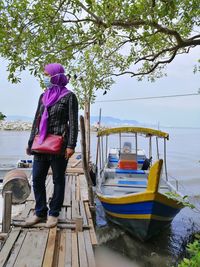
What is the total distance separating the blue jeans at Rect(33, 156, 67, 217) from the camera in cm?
430

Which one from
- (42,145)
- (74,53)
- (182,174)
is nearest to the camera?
(42,145)

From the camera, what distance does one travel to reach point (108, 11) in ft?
18.8

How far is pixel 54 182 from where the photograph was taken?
4340 mm

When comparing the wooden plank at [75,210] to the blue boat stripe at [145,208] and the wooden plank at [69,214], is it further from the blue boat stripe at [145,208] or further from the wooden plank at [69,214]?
the blue boat stripe at [145,208]

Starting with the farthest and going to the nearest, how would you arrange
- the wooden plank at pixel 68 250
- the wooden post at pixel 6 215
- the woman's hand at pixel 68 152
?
the wooden post at pixel 6 215 < the woman's hand at pixel 68 152 < the wooden plank at pixel 68 250

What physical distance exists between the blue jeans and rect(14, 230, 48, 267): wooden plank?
317mm

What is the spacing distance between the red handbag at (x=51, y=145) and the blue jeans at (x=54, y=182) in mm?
135

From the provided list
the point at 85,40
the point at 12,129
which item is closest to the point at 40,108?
the point at 85,40

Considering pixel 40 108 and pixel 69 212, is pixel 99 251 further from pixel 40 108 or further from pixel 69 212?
pixel 40 108

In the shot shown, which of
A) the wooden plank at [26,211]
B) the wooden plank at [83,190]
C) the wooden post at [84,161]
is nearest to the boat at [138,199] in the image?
the wooden plank at [83,190]

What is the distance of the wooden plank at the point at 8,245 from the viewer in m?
3.55

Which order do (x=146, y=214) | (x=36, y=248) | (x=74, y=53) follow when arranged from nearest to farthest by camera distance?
(x=36, y=248)
(x=74, y=53)
(x=146, y=214)

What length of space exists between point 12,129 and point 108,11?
63425 mm

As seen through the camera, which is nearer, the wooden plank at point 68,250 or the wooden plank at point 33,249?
the wooden plank at point 33,249
